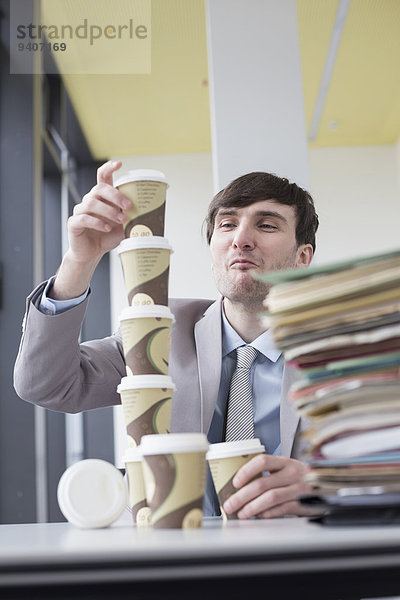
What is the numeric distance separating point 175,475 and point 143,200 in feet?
1.53

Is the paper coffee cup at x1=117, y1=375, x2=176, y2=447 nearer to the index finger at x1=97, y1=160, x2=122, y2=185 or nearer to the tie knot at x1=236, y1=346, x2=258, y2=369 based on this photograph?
the index finger at x1=97, y1=160, x2=122, y2=185

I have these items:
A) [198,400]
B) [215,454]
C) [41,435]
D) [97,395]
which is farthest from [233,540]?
[41,435]

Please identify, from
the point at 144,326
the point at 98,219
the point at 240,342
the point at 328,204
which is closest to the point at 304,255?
the point at 240,342

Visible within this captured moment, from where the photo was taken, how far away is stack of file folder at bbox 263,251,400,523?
0.68m

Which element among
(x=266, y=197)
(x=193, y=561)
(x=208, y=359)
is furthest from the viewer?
(x=266, y=197)

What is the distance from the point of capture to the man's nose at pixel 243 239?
1912 mm

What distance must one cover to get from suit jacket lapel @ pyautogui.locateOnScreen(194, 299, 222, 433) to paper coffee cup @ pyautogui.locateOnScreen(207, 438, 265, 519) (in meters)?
0.54

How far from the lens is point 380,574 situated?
1.80ft

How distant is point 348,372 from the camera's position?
27.9 inches

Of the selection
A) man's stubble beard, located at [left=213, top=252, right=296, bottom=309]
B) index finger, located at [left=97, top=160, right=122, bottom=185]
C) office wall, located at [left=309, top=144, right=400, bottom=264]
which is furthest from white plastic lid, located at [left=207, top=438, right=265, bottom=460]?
office wall, located at [left=309, top=144, right=400, bottom=264]

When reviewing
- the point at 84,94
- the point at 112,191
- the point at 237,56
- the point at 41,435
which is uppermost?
the point at 84,94

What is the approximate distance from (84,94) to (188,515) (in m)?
5.11

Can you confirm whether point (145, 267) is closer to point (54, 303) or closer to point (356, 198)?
point (54, 303)

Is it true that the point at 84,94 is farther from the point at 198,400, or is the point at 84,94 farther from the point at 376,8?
the point at 198,400
